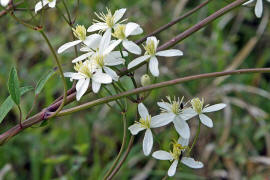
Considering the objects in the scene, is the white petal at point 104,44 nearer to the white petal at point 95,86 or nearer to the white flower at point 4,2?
the white petal at point 95,86

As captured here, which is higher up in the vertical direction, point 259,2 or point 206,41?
Answer: point 206,41

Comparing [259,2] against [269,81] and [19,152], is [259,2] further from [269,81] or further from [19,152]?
[269,81]

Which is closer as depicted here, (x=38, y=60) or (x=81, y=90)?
(x=81, y=90)

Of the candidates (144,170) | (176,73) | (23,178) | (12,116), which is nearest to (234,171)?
(144,170)

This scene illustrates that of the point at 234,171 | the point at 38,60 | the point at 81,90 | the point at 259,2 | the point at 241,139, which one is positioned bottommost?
the point at 234,171

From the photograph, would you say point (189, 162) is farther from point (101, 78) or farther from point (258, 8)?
point (258, 8)

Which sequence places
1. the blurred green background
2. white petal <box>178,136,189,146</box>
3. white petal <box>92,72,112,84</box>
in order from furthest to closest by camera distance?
the blurred green background, white petal <box>178,136,189,146</box>, white petal <box>92,72,112,84</box>

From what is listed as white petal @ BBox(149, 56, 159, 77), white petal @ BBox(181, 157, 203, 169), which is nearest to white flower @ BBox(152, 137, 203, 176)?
white petal @ BBox(181, 157, 203, 169)

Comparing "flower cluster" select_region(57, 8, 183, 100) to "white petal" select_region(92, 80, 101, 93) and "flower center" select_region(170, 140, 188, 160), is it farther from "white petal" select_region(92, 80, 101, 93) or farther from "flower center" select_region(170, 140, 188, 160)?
"flower center" select_region(170, 140, 188, 160)
